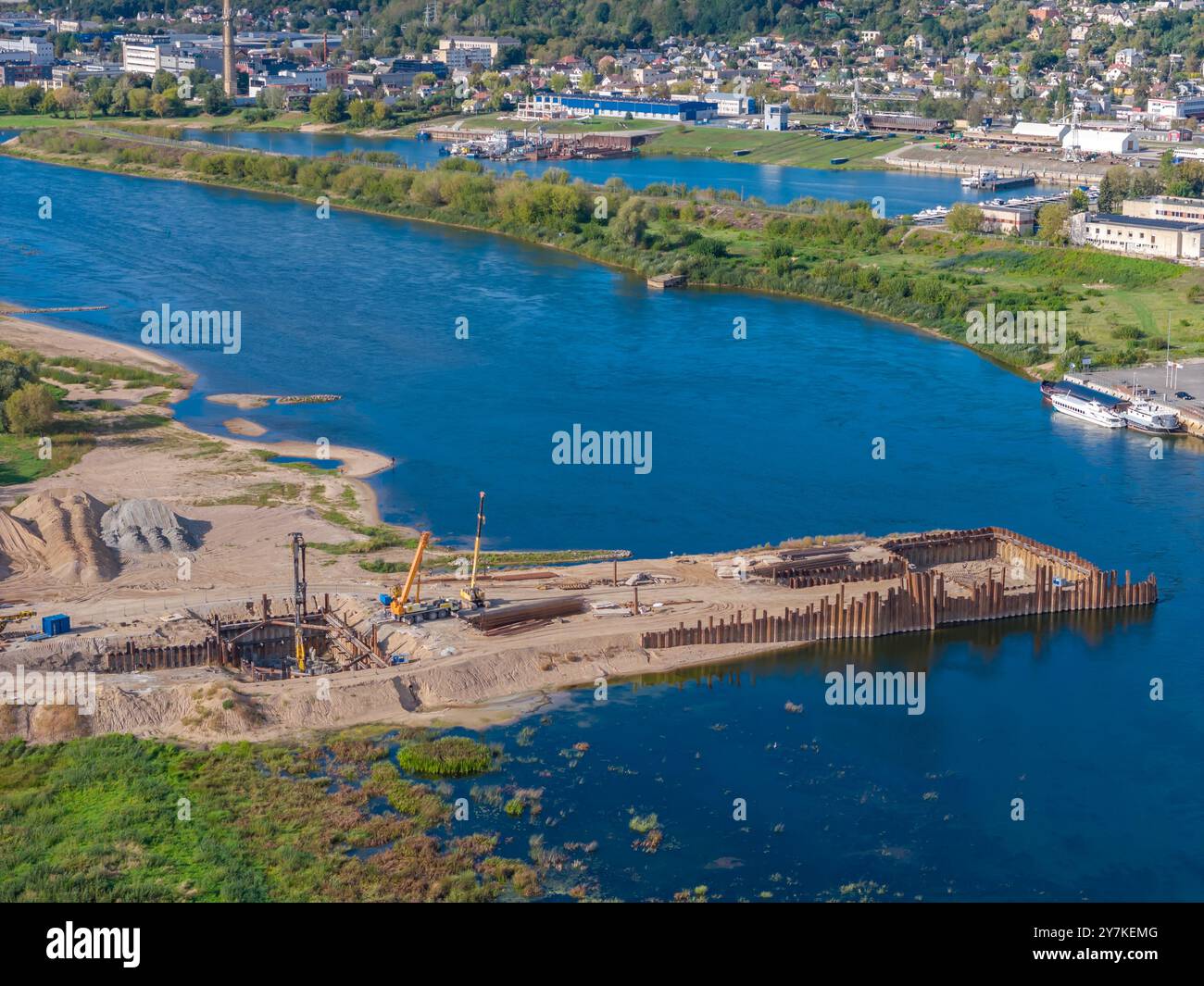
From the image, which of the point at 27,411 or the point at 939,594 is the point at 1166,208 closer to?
the point at 939,594

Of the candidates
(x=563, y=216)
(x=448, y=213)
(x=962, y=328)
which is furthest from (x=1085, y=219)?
(x=448, y=213)

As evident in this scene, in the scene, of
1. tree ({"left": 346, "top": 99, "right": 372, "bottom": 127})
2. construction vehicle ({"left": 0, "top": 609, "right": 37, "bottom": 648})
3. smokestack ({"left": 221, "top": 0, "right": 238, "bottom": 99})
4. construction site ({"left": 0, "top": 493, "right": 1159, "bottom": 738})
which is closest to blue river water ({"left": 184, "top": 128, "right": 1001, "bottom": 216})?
tree ({"left": 346, "top": 99, "right": 372, "bottom": 127})

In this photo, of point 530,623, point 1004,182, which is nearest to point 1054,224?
point 1004,182

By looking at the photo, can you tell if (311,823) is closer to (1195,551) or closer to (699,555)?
(699,555)

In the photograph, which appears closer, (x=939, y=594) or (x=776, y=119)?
(x=939, y=594)

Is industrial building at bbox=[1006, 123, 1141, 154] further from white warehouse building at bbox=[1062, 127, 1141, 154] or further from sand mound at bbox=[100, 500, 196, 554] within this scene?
sand mound at bbox=[100, 500, 196, 554]

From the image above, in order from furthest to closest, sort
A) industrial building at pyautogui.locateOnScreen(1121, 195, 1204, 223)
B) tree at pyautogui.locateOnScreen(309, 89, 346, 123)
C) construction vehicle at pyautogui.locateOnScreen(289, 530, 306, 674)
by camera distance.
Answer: tree at pyautogui.locateOnScreen(309, 89, 346, 123) → industrial building at pyautogui.locateOnScreen(1121, 195, 1204, 223) → construction vehicle at pyautogui.locateOnScreen(289, 530, 306, 674)

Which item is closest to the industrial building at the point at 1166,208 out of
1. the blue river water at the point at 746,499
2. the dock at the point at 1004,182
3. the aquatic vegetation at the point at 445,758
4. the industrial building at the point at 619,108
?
the blue river water at the point at 746,499
